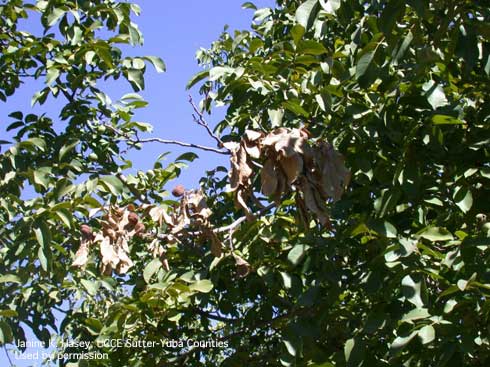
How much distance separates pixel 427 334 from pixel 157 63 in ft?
7.03

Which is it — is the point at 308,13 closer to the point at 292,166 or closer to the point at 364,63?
the point at 364,63

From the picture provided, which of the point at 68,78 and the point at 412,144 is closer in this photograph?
the point at 412,144

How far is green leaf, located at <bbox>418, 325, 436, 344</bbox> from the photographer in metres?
2.16

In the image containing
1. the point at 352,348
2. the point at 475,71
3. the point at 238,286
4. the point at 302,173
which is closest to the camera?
the point at 302,173

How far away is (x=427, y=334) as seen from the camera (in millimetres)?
2170

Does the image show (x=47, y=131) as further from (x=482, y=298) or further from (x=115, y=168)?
(x=482, y=298)

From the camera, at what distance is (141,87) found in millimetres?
3758

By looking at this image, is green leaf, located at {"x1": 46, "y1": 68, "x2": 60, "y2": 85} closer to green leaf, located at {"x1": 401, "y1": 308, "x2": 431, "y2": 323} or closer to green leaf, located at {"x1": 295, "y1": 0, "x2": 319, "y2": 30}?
green leaf, located at {"x1": 295, "y1": 0, "x2": 319, "y2": 30}

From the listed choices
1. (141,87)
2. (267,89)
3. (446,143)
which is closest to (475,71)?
(446,143)

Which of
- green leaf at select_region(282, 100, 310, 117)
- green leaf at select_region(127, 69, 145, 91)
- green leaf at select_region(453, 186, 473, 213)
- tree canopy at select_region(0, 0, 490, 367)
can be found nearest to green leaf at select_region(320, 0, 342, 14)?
tree canopy at select_region(0, 0, 490, 367)

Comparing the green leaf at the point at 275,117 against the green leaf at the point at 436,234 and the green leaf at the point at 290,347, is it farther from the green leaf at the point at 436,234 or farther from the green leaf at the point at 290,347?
the green leaf at the point at 290,347

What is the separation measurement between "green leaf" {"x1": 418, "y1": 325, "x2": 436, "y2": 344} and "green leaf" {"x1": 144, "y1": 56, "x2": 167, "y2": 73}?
2034mm

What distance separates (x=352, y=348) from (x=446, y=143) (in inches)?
35.2

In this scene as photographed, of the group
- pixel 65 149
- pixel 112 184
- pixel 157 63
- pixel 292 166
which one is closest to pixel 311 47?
pixel 292 166
